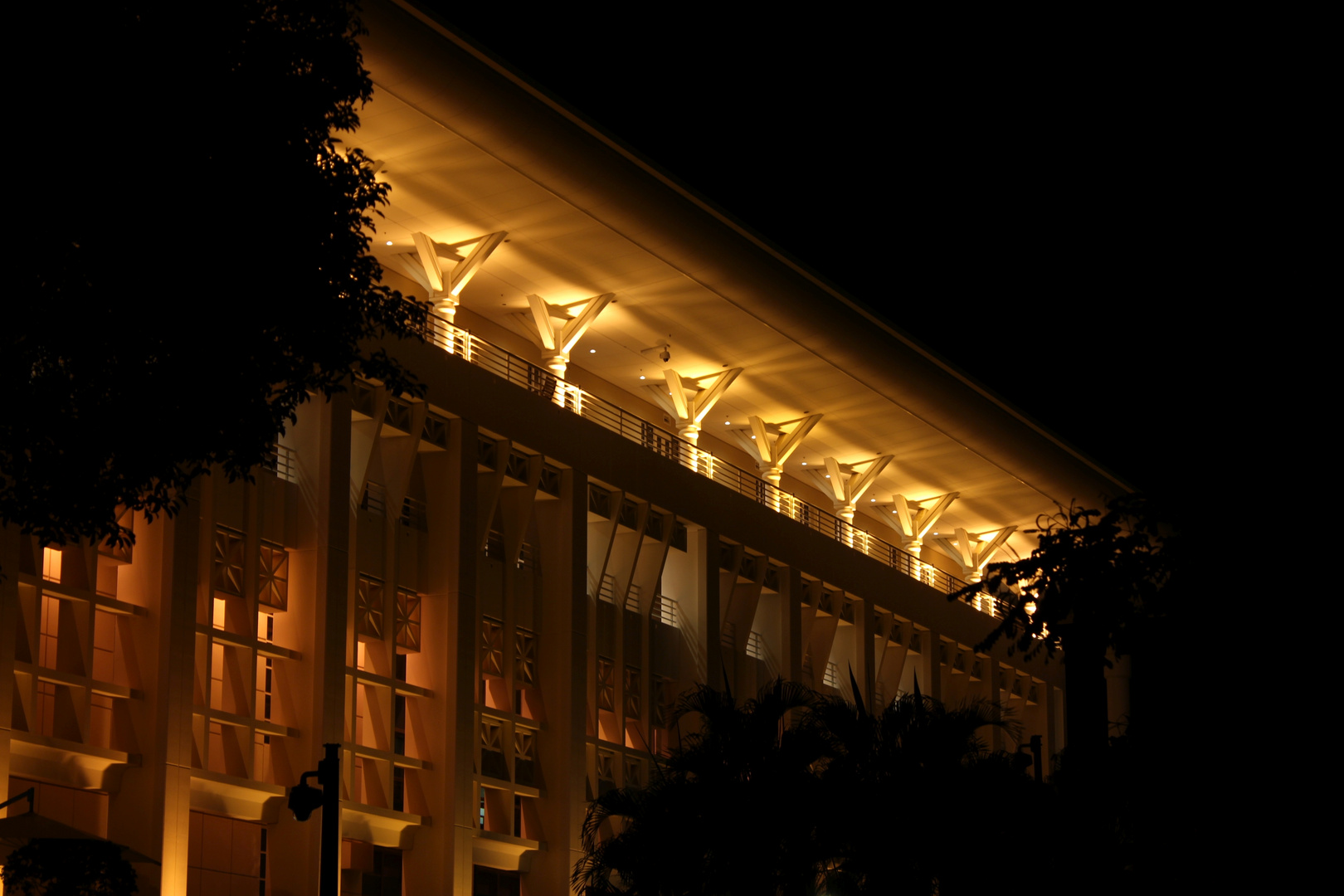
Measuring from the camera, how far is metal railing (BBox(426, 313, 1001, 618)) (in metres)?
35.1

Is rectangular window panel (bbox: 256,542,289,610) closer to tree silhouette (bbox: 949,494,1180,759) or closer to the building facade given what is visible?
the building facade

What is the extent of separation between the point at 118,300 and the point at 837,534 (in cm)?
3840

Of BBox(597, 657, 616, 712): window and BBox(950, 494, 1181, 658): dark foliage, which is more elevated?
BBox(597, 657, 616, 712): window

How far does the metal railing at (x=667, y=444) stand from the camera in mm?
35062

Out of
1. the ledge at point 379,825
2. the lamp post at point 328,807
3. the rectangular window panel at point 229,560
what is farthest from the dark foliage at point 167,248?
the ledge at point 379,825

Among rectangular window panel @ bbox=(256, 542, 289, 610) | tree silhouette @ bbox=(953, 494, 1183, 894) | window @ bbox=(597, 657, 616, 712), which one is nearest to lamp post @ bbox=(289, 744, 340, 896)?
tree silhouette @ bbox=(953, 494, 1183, 894)

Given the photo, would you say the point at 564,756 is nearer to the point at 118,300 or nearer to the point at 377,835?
the point at 377,835

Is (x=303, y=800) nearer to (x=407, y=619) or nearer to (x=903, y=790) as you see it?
(x=903, y=790)

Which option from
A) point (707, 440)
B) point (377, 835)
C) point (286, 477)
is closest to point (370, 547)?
point (286, 477)

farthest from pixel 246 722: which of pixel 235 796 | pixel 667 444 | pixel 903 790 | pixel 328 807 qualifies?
pixel 667 444

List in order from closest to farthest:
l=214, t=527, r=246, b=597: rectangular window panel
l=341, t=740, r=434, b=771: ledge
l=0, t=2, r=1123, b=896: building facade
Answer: l=0, t=2, r=1123, b=896: building facade, l=214, t=527, r=246, b=597: rectangular window panel, l=341, t=740, r=434, b=771: ledge

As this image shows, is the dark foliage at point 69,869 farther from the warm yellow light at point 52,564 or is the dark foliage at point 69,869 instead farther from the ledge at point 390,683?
the ledge at point 390,683

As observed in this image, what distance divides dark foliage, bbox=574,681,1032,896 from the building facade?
89cm

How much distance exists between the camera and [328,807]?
47.8 feet
